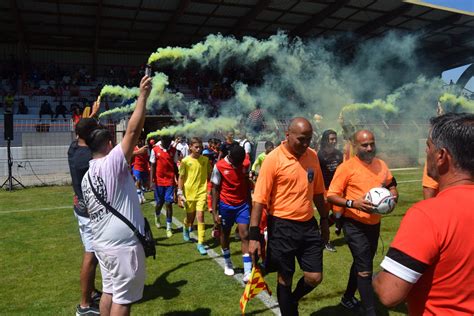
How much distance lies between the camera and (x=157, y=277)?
5.48m

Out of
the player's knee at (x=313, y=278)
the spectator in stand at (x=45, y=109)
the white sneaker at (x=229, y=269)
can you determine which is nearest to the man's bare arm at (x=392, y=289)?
the player's knee at (x=313, y=278)

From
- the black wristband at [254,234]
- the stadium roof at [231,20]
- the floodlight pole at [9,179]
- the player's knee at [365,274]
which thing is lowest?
the floodlight pole at [9,179]

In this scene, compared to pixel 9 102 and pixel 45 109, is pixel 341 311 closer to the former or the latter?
pixel 45 109

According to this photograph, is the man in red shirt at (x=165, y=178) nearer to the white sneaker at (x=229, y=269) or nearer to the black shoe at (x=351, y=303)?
the white sneaker at (x=229, y=269)

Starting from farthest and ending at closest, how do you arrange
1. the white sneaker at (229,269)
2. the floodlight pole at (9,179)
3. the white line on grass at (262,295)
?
the floodlight pole at (9,179) → the white sneaker at (229,269) → the white line on grass at (262,295)

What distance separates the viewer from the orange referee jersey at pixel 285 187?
3.72 meters

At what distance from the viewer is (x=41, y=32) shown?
84.0ft

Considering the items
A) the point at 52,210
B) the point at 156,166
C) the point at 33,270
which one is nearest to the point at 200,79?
the point at 52,210

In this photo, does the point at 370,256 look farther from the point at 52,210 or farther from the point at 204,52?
the point at 204,52

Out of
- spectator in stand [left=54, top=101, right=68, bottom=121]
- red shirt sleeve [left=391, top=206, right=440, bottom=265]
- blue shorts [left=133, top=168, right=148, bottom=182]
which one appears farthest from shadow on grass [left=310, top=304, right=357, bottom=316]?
spectator in stand [left=54, top=101, right=68, bottom=121]

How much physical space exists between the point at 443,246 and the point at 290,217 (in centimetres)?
225

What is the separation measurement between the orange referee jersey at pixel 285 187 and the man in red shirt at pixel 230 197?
1.84 meters

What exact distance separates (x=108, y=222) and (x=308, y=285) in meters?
2.03

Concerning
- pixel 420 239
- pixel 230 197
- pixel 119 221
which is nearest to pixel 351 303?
pixel 230 197
